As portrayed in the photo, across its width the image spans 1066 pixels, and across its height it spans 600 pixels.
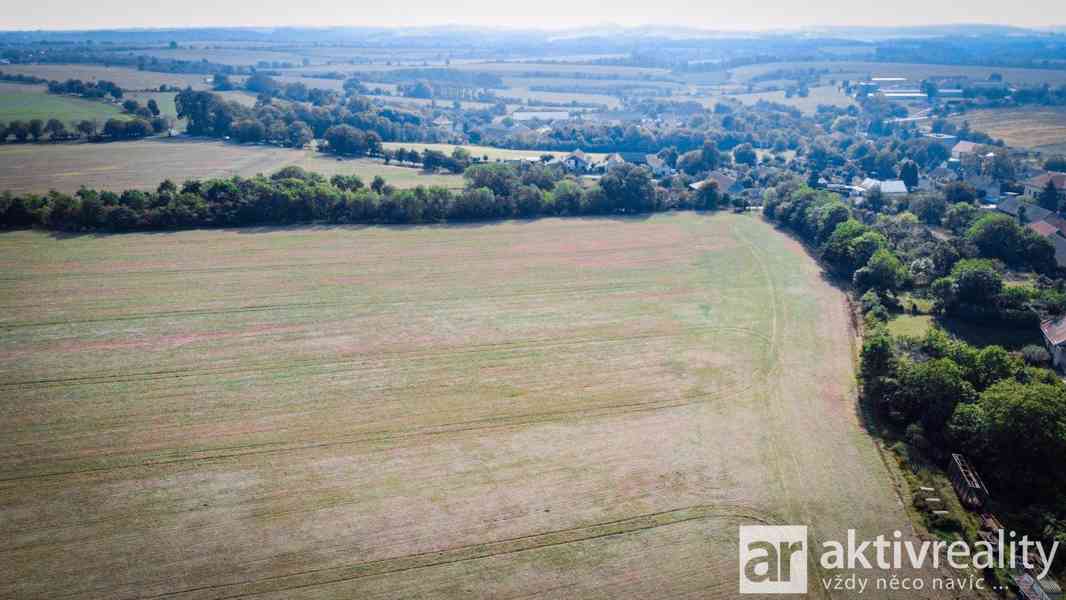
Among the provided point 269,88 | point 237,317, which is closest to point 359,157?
point 237,317

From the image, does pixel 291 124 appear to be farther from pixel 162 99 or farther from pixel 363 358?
pixel 363 358

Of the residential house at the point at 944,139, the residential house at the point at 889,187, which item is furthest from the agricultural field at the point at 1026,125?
the residential house at the point at 889,187

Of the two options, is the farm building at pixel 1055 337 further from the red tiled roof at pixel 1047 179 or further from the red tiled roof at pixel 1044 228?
the red tiled roof at pixel 1047 179

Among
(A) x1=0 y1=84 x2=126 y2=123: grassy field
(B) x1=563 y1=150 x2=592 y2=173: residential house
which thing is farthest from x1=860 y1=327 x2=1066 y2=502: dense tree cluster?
(A) x1=0 y1=84 x2=126 y2=123: grassy field

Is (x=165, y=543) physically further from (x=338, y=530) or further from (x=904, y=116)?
(x=904, y=116)

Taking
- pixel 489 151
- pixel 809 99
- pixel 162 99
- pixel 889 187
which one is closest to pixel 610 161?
pixel 489 151
